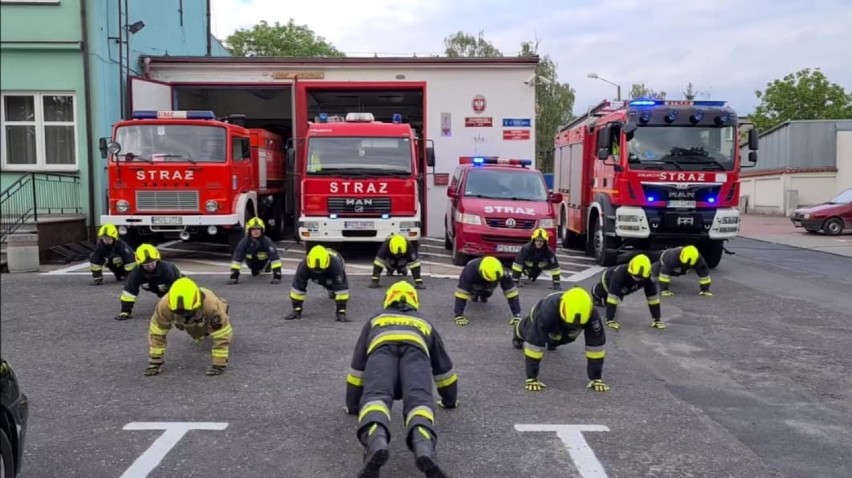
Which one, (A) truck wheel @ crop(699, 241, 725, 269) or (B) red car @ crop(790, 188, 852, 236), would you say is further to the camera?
(B) red car @ crop(790, 188, 852, 236)

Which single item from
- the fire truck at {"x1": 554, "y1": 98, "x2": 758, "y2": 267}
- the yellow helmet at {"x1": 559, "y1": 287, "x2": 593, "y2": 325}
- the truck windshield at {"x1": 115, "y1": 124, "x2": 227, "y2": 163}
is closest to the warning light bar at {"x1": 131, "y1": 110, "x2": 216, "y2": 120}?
the truck windshield at {"x1": 115, "y1": 124, "x2": 227, "y2": 163}

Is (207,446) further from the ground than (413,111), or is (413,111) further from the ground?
(413,111)

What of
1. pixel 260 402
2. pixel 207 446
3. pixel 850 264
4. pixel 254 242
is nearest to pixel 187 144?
pixel 254 242

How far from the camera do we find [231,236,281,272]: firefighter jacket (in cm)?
1184

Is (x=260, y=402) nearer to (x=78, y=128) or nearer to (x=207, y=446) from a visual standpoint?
(x=207, y=446)

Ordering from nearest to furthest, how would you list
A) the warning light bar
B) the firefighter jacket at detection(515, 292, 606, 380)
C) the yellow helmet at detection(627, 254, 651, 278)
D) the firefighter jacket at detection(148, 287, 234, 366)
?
the firefighter jacket at detection(515, 292, 606, 380) → the firefighter jacket at detection(148, 287, 234, 366) → the yellow helmet at detection(627, 254, 651, 278) → the warning light bar

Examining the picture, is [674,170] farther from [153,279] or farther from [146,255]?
[146,255]

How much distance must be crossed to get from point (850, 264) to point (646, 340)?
1126cm

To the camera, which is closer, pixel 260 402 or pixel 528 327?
pixel 260 402

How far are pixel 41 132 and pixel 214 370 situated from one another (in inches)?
513

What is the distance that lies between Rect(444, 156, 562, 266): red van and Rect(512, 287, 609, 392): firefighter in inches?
263

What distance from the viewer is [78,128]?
54.7 ft

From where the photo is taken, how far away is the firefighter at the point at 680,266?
35.3 ft

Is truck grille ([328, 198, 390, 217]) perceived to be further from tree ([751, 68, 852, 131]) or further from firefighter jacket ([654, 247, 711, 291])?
tree ([751, 68, 852, 131])
